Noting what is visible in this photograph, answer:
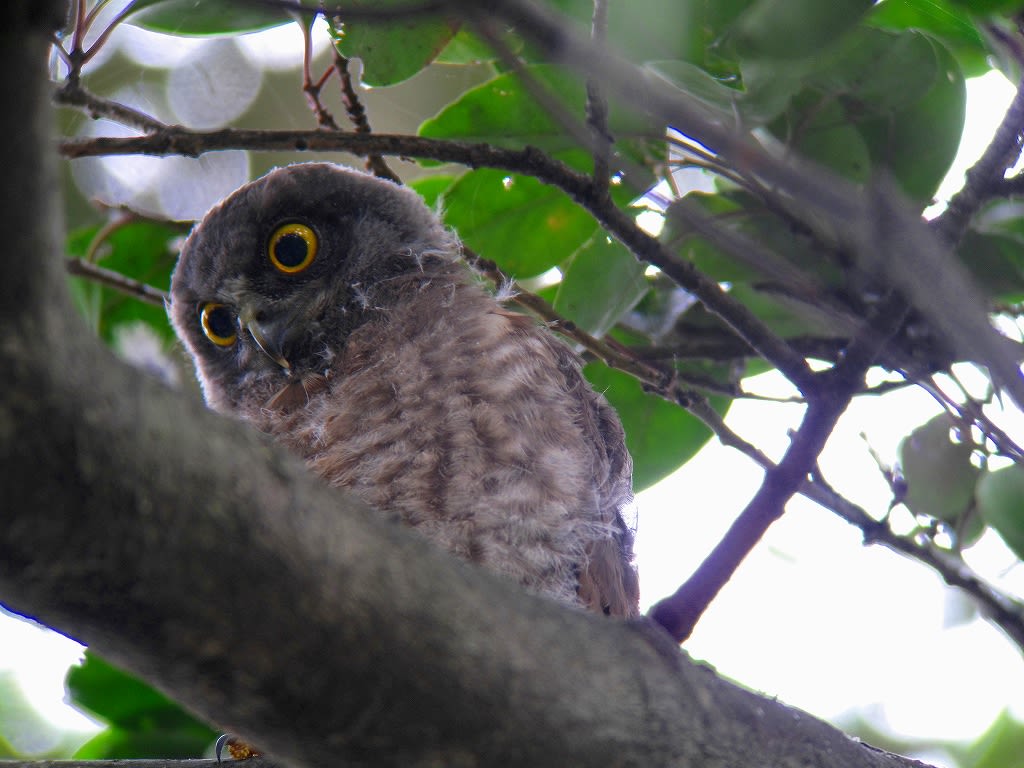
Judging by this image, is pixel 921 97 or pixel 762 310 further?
pixel 762 310

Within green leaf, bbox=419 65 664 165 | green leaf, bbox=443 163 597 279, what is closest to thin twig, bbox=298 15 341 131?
green leaf, bbox=419 65 664 165

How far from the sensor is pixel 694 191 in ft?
9.18

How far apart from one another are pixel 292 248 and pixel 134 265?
2.20 feet

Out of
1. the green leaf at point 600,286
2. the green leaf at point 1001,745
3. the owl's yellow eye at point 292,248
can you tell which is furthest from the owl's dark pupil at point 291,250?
the green leaf at point 1001,745

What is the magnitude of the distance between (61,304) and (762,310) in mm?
2327

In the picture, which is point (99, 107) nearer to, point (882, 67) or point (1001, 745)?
point (882, 67)

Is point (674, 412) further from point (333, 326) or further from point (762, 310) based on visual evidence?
point (333, 326)

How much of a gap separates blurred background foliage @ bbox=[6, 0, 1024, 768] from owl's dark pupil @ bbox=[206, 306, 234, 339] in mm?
188

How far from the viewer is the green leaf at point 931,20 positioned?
2.40 metres

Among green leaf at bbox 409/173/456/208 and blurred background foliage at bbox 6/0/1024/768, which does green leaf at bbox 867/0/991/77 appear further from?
green leaf at bbox 409/173/456/208

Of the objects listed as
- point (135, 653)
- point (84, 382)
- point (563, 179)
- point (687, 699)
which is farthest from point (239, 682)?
A: point (563, 179)

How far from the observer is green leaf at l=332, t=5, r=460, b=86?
2.52 metres

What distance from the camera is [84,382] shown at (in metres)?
0.89

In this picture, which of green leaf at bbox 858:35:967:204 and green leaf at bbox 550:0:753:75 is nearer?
green leaf at bbox 550:0:753:75
